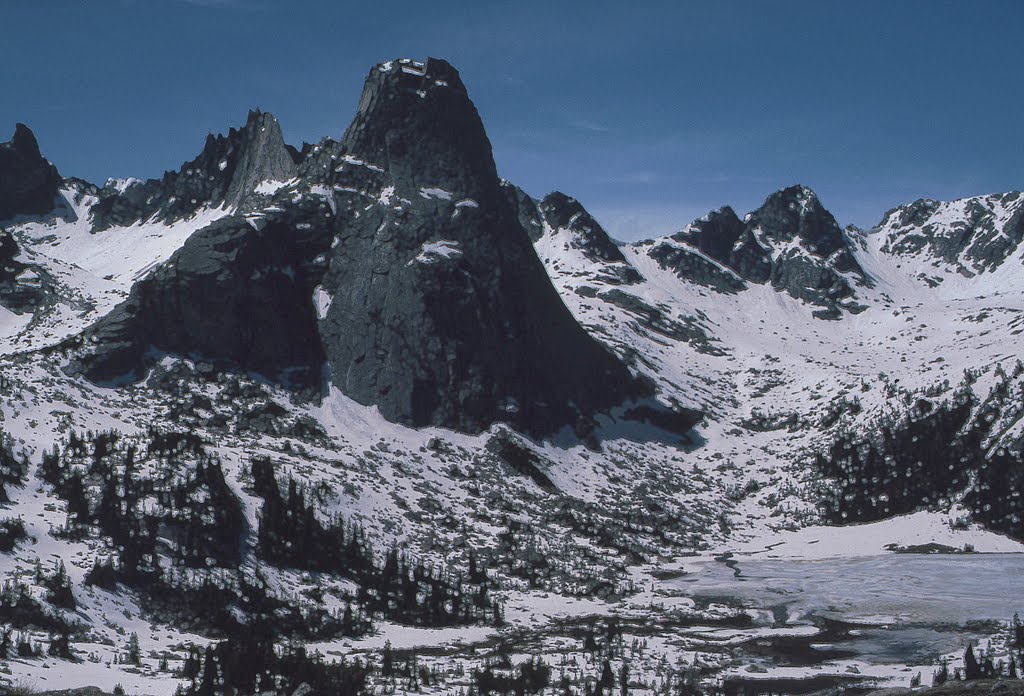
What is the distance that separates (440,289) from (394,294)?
6.70 meters

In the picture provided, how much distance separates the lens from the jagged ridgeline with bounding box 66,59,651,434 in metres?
137

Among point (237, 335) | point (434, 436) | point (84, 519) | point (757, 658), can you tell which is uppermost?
point (237, 335)

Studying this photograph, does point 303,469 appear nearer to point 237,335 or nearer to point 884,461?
point 237,335

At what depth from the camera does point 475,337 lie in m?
147

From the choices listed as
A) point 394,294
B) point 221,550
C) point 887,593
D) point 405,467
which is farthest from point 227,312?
point 887,593

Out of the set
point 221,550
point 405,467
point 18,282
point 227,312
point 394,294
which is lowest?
point 221,550

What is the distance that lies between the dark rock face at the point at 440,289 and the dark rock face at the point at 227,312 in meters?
4.85

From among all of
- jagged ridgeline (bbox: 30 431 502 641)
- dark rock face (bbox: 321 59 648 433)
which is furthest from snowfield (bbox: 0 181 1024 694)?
dark rock face (bbox: 321 59 648 433)

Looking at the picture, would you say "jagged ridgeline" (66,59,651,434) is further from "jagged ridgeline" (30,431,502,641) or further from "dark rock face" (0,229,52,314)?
"jagged ridgeline" (30,431,502,641)

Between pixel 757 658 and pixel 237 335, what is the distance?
292ft

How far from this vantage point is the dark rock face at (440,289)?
14112 cm

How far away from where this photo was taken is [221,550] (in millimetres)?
82250

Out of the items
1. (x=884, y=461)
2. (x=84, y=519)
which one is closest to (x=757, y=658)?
(x=84, y=519)

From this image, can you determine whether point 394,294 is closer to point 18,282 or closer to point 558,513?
point 558,513
